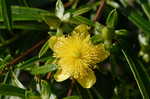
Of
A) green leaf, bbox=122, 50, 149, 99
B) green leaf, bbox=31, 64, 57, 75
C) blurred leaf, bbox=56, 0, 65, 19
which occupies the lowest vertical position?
green leaf, bbox=122, 50, 149, 99

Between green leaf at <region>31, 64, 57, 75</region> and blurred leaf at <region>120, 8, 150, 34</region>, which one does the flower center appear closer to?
green leaf at <region>31, 64, 57, 75</region>

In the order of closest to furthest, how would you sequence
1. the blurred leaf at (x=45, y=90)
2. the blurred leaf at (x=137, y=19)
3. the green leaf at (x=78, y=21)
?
the blurred leaf at (x=45, y=90)
the green leaf at (x=78, y=21)
the blurred leaf at (x=137, y=19)

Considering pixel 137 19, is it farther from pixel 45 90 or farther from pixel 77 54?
pixel 45 90

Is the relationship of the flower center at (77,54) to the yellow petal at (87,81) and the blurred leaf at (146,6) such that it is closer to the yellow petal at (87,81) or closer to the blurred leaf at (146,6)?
the yellow petal at (87,81)

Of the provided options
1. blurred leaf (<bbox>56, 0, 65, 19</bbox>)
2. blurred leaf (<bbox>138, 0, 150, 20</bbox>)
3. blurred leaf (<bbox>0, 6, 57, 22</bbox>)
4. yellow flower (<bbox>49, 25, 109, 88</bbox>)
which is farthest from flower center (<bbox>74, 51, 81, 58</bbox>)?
blurred leaf (<bbox>138, 0, 150, 20</bbox>)

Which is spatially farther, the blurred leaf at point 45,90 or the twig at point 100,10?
the twig at point 100,10

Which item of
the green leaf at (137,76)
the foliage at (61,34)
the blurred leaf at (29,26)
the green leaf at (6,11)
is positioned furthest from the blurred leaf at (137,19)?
the green leaf at (6,11)

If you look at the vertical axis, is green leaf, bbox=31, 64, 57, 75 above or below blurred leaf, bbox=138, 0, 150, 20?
below
